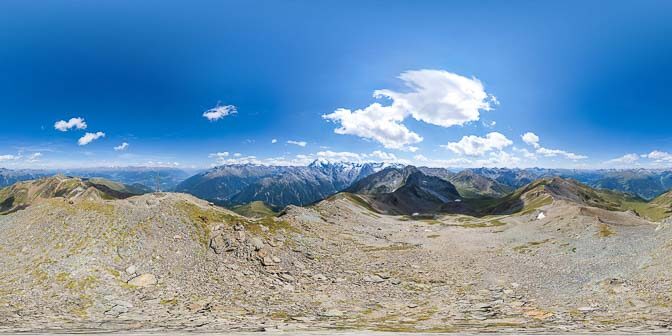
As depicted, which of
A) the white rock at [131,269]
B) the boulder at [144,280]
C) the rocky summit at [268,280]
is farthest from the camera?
the white rock at [131,269]

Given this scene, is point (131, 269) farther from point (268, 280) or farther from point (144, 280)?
point (268, 280)

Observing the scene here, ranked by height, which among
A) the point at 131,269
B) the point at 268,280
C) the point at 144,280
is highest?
the point at 131,269

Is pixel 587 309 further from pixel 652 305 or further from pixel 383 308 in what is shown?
pixel 383 308

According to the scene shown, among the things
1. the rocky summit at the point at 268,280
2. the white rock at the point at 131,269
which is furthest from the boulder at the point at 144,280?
the white rock at the point at 131,269

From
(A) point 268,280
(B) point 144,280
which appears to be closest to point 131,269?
(B) point 144,280

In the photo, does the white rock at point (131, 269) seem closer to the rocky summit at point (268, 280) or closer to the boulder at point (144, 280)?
the rocky summit at point (268, 280)

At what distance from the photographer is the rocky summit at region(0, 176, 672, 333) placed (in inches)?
950

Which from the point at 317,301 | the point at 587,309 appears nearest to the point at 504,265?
the point at 587,309

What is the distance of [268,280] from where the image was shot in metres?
36.6

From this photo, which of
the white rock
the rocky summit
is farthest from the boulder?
the white rock

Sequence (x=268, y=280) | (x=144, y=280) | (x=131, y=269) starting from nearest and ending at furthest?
(x=144, y=280) < (x=131, y=269) < (x=268, y=280)

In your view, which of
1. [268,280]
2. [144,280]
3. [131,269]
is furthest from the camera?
[268,280]

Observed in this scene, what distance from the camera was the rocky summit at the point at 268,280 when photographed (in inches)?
950

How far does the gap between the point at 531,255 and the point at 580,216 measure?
48816 millimetres
